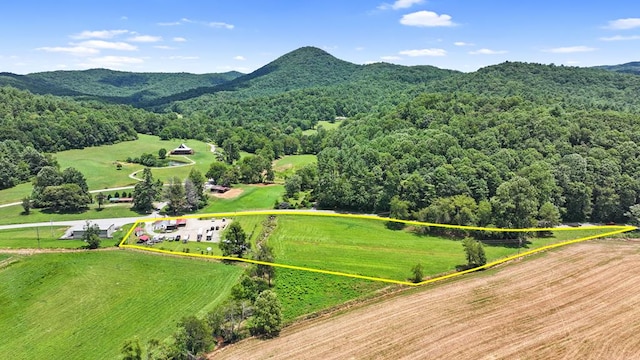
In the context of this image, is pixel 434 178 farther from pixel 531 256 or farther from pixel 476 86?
pixel 476 86

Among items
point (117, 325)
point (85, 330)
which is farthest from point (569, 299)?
point (85, 330)

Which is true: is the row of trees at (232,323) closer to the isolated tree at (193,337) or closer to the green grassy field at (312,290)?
the isolated tree at (193,337)

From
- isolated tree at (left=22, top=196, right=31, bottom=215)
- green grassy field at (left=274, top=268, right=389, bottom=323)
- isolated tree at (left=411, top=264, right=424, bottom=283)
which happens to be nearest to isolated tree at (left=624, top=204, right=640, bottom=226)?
isolated tree at (left=411, top=264, right=424, bottom=283)

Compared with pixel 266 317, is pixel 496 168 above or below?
above

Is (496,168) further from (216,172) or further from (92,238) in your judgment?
(92,238)

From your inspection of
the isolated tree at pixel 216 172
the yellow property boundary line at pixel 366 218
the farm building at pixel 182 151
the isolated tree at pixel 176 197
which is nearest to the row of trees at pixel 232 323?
the yellow property boundary line at pixel 366 218

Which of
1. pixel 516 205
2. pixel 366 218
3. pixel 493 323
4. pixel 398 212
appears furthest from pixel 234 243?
pixel 516 205
